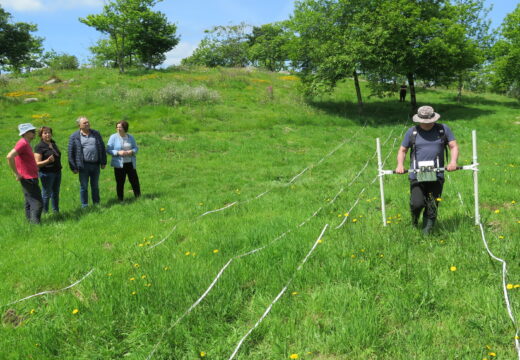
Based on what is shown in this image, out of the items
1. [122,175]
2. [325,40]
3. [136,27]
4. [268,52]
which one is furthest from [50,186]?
[268,52]

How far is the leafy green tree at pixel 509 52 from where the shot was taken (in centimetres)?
2919

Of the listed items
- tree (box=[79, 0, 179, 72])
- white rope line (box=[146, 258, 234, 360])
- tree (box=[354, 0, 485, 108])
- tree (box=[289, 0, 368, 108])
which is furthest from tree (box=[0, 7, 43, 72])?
white rope line (box=[146, 258, 234, 360])

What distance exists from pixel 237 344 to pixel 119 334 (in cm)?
121

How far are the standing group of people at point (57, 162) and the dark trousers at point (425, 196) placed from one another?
6.38 metres

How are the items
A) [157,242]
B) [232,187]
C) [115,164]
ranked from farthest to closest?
[232,187]
[115,164]
[157,242]

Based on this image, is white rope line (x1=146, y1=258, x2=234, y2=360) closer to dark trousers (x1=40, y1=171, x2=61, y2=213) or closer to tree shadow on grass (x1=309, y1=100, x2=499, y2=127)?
dark trousers (x1=40, y1=171, x2=61, y2=213)

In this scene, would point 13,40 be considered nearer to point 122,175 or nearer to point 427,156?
point 122,175

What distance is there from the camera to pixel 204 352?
3094mm

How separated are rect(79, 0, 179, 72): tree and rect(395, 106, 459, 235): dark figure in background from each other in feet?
109

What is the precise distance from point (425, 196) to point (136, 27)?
35678mm

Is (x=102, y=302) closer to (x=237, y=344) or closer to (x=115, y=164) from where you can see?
(x=237, y=344)

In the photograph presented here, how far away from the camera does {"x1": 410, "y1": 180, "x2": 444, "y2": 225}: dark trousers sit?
5.08m

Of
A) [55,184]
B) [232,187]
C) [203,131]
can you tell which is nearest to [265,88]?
[203,131]

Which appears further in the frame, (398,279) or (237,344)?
(398,279)
